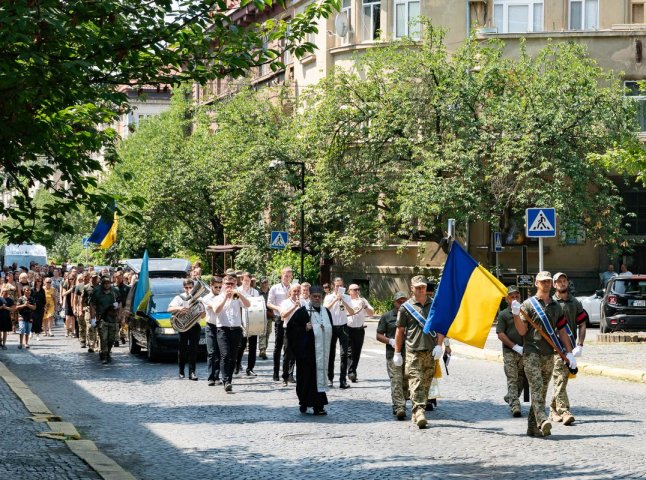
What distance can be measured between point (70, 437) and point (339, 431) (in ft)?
10.0

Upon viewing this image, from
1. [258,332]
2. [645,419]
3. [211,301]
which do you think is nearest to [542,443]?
[645,419]

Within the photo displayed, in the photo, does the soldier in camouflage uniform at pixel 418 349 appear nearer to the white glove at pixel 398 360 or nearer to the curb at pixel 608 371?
the white glove at pixel 398 360

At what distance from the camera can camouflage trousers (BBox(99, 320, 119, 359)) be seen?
25775 mm

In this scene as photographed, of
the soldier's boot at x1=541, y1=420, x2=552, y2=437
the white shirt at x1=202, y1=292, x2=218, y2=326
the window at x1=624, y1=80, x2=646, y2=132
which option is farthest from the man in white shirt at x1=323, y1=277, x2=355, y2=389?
the window at x1=624, y1=80, x2=646, y2=132

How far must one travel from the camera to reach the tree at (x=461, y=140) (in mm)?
39688

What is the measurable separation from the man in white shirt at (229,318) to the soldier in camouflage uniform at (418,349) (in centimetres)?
530

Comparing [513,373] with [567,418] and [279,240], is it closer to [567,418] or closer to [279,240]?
[567,418]

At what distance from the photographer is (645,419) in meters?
15.4

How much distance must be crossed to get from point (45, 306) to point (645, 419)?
22912 millimetres

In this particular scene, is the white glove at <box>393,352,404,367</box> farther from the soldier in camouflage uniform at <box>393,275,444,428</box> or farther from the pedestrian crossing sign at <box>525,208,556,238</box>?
the pedestrian crossing sign at <box>525,208,556,238</box>

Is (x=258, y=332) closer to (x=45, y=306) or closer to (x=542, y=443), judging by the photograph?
(x=542, y=443)

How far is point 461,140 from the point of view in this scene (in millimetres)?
40344

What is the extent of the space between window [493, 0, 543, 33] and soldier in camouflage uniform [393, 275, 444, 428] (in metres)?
33.3

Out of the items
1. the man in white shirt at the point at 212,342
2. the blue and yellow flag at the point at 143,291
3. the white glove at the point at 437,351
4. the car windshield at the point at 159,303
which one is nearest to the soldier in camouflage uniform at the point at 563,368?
the white glove at the point at 437,351
